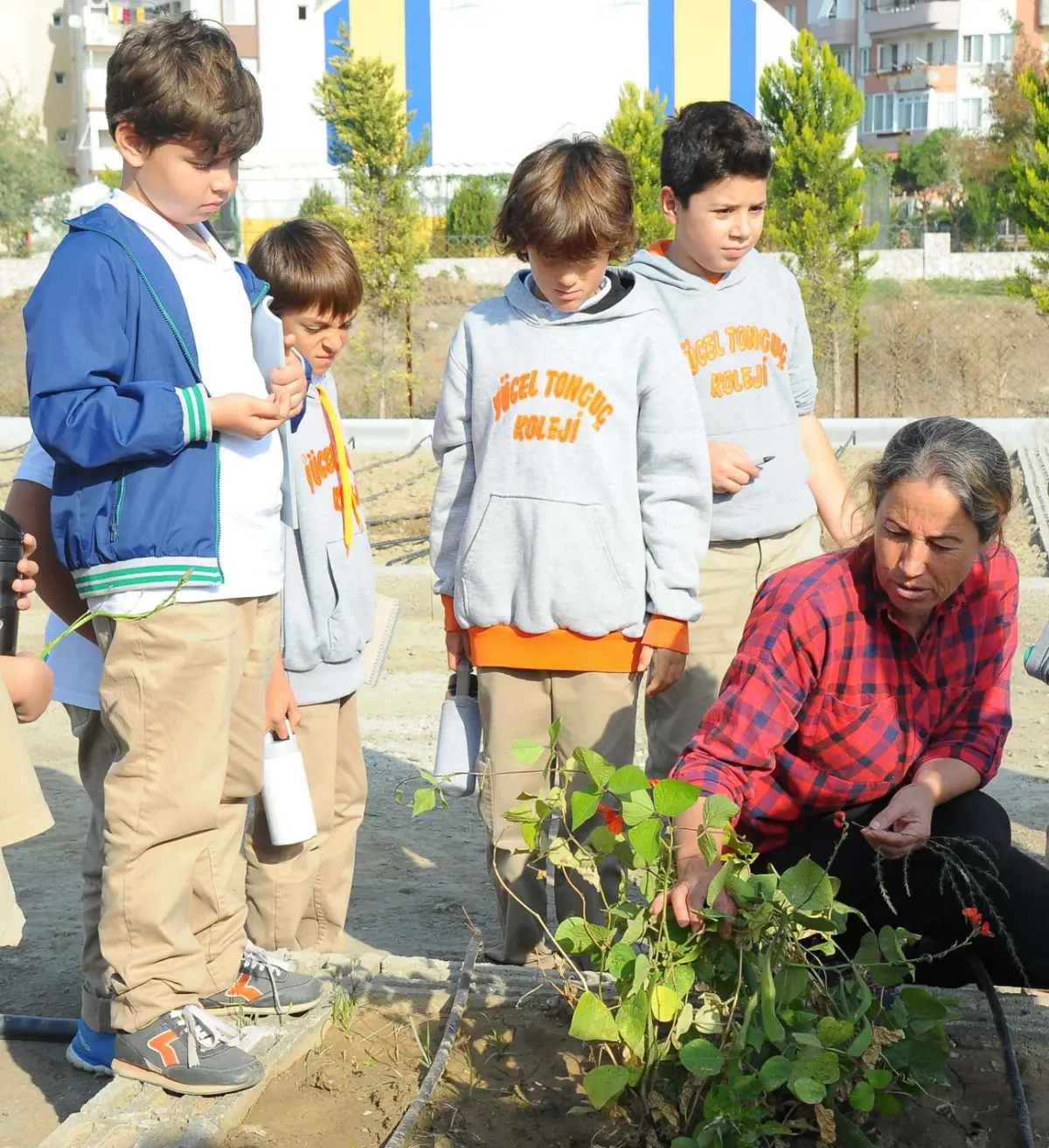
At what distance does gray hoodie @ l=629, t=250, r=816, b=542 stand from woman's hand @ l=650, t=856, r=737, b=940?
4.12ft

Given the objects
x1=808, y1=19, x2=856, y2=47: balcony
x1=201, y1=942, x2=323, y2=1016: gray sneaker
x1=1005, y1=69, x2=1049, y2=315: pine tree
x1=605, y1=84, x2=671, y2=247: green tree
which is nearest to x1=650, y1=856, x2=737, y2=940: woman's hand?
x1=201, y1=942, x2=323, y2=1016: gray sneaker

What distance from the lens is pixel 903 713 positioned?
275 cm

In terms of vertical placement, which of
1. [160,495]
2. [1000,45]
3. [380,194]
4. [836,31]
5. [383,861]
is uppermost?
[836,31]

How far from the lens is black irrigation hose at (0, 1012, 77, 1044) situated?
A: 10.1ft

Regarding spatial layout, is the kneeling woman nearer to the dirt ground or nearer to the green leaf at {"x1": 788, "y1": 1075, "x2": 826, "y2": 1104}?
the green leaf at {"x1": 788, "y1": 1075, "x2": 826, "y2": 1104}

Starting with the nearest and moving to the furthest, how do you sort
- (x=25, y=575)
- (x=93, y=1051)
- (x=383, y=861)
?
(x=25, y=575) < (x=93, y=1051) < (x=383, y=861)

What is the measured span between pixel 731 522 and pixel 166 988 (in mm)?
1670

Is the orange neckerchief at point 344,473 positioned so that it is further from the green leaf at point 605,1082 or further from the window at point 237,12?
the window at point 237,12

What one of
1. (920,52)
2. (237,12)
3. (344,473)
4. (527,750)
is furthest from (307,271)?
(920,52)

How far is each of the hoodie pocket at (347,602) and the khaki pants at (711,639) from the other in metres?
0.71

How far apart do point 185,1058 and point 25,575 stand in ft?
2.97

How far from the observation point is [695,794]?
2.26 meters

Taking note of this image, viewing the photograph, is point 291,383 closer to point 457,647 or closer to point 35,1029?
point 457,647

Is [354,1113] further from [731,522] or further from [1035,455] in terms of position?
[1035,455]
